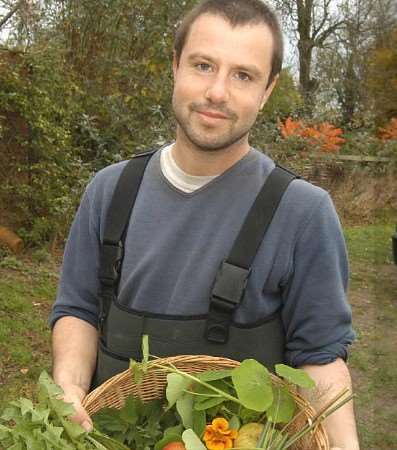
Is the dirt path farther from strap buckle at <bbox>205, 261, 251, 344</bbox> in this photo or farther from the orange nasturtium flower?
the orange nasturtium flower

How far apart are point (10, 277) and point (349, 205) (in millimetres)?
6515

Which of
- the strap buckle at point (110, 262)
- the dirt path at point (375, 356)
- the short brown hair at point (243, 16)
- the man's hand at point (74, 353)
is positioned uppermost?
the short brown hair at point (243, 16)

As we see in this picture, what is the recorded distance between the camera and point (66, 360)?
180cm

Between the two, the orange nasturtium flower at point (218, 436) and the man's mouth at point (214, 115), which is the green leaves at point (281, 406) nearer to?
the orange nasturtium flower at point (218, 436)

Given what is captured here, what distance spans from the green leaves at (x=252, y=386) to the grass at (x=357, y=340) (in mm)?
2840

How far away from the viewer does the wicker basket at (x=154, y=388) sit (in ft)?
4.86

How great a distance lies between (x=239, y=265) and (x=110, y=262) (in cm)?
34

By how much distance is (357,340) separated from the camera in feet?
18.5

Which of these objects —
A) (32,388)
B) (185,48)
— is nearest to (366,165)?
(32,388)

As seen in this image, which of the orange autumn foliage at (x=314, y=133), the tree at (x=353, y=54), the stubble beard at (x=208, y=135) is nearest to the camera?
the stubble beard at (x=208, y=135)

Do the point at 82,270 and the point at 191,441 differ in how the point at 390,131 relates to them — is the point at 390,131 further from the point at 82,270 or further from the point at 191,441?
the point at 191,441

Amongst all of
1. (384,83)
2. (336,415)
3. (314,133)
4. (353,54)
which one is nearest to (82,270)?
(336,415)

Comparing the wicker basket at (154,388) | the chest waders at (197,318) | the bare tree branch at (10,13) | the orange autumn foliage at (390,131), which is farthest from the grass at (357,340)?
the orange autumn foliage at (390,131)

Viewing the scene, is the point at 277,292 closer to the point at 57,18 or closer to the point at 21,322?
the point at 21,322
